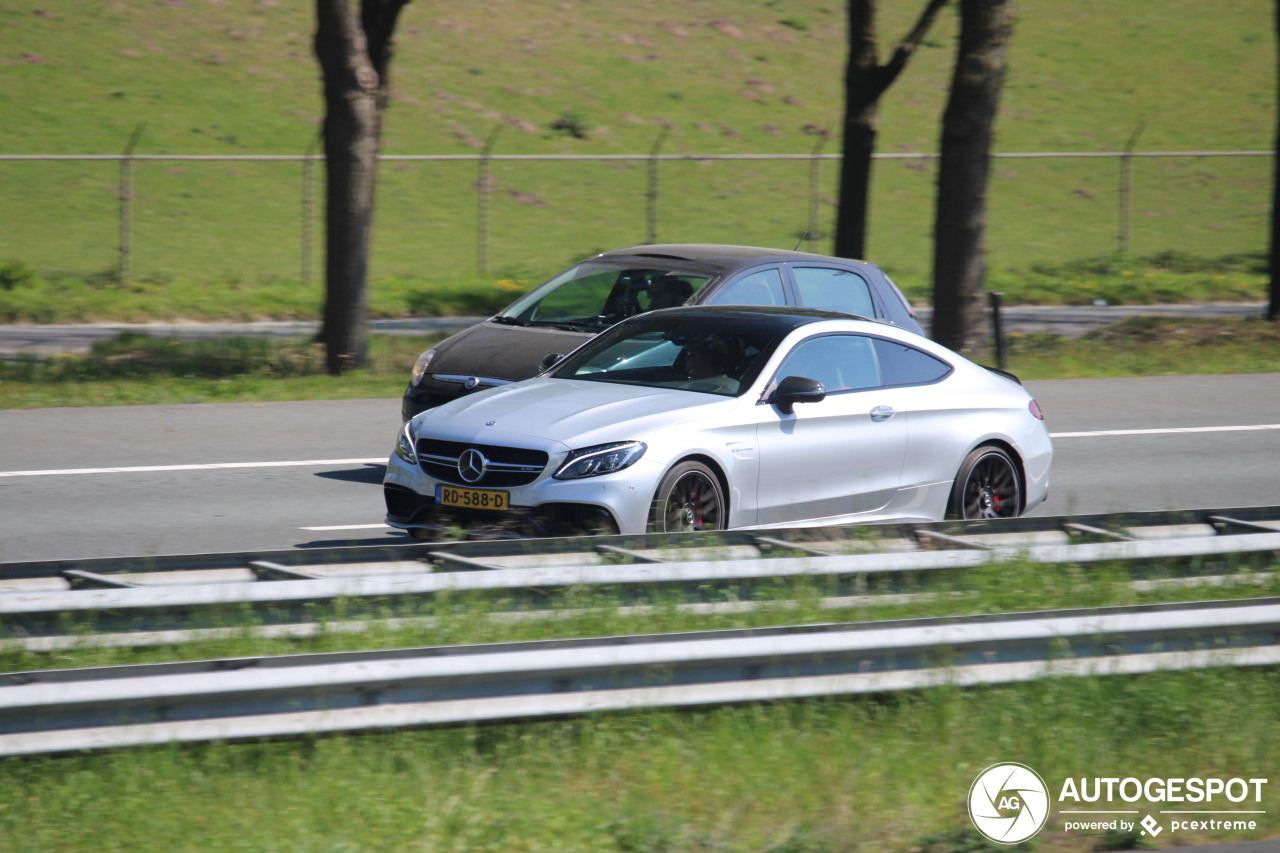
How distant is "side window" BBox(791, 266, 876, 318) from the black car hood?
1842 millimetres

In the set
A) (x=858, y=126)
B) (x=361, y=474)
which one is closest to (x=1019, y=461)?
(x=361, y=474)

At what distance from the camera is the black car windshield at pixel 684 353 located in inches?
336

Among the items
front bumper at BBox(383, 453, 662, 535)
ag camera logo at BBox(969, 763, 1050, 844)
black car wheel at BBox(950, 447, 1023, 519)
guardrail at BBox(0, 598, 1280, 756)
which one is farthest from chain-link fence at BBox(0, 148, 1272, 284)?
ag camera logo at BBox(969, 763, 1050, 844)

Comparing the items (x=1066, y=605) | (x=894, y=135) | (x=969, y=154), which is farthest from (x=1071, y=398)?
(x=894, y=135)

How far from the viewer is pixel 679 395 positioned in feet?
27.1

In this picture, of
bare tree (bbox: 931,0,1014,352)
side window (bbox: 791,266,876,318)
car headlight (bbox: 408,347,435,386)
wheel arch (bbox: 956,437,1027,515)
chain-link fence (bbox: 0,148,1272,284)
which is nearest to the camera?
wheel arch (bbox: 956,437,1027,515)

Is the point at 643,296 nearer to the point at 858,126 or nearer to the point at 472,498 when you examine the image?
the point at 472,498

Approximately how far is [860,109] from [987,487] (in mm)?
12075

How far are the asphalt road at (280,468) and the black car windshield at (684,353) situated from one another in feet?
5.26

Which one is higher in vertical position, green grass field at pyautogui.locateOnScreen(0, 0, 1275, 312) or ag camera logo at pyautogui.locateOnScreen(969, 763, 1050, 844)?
green grass field at pyautogui.locateOnScreen(0, 0, 1275, 312)

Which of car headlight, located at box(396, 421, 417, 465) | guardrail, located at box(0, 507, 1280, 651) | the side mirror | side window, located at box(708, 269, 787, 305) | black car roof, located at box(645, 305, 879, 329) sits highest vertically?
side window, located at box(708, 269, 787, 305)

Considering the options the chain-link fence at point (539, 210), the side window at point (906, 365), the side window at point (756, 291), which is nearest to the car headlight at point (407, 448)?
the side window at point (906, 365)

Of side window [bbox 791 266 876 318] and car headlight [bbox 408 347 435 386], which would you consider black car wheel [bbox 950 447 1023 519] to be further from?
car headlight [bbox 408 347 435 386]

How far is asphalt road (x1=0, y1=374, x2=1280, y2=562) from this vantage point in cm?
923
